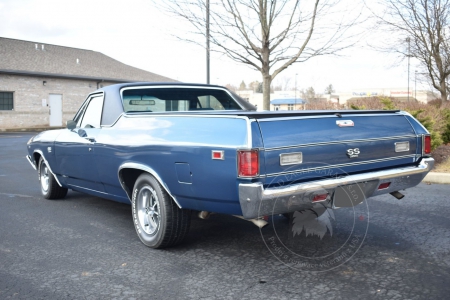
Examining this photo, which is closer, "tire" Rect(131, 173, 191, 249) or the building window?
"tire" Rect(131, 173, 191, 249)

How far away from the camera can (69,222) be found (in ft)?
19.4

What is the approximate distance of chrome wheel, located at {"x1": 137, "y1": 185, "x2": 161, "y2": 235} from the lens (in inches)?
190

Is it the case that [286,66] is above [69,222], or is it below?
above

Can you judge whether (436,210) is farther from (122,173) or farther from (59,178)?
(59,178)

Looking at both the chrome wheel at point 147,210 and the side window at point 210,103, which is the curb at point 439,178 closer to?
the side window at point 210,103

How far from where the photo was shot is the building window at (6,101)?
1268 inches

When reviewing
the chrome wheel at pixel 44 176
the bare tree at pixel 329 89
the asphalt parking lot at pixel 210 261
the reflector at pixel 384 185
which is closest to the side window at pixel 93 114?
the asphalt parking lot at pixel 210 261

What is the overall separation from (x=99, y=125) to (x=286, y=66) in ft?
24.3

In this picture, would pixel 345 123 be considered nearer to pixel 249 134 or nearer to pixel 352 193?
pixel 352 193

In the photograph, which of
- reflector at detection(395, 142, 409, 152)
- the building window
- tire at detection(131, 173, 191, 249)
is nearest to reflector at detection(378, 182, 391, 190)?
reflector at detection(395, 142, 409, 152)

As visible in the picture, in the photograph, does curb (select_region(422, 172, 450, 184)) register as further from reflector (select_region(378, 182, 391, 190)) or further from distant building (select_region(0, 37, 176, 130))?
distant building (select_region(0, 37, 176, 130))

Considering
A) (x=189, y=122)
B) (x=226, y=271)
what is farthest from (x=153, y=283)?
(x=189, y=122)

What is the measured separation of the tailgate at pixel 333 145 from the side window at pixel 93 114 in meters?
2.71

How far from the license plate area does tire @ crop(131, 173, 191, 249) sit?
139 cm
